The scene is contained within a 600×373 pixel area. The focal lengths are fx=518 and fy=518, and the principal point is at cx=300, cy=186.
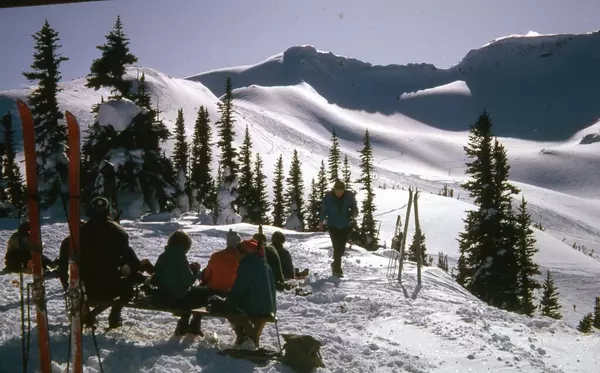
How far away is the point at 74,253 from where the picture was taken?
170 inches

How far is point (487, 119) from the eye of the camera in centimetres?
3600

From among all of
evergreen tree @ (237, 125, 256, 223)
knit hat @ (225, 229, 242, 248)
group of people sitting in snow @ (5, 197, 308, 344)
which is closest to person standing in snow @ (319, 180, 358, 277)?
knit hat @ (225, 229, 242, 248)

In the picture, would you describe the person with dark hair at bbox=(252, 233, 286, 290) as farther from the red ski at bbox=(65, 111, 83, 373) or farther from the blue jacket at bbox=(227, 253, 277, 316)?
the red ski at bbox=(65, 111, 83, 373)

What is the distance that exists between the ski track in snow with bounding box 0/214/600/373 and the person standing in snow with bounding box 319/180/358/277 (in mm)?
918

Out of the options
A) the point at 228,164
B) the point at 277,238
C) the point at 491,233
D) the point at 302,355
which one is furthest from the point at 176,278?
the point at 228,164

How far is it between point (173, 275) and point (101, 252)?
0.99 metres

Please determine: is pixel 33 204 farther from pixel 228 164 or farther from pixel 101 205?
pixel 228 164

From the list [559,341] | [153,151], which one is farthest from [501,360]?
[153,151]

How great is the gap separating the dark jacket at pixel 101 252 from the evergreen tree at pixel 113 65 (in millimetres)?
28230

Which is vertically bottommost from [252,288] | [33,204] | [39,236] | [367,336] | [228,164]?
[367,336]

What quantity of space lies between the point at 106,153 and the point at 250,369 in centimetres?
2728

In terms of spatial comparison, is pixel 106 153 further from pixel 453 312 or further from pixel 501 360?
pixel 501 360

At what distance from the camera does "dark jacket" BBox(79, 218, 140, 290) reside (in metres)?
6.75

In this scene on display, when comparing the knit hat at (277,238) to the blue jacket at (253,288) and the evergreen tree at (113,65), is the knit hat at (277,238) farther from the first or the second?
the evergreen tree at (113,65)
